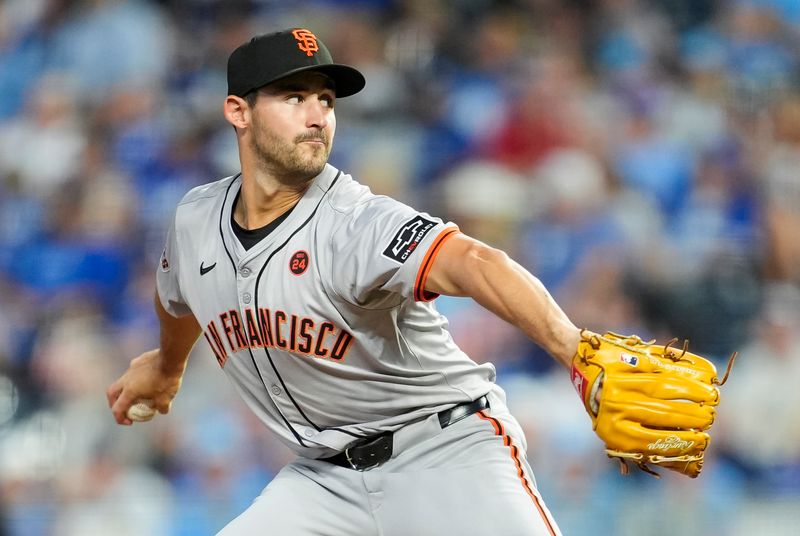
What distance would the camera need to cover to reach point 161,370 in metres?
3.52

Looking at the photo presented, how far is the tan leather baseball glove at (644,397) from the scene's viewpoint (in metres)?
2.32

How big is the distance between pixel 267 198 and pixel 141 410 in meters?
1.00

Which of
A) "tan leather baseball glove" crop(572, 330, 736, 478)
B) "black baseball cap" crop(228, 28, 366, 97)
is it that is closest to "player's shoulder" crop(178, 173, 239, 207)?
"black baseball cap" crop(228, 28, 366, 97)

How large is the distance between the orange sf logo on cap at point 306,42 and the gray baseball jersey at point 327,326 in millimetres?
353

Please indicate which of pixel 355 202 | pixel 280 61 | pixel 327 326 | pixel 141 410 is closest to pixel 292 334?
pixel 327 326

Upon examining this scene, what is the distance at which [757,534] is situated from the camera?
5477 mm

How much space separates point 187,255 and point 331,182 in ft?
1.69

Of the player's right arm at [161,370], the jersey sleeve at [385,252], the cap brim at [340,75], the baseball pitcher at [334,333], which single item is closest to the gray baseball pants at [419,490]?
the baseball pitcher at [334,333]

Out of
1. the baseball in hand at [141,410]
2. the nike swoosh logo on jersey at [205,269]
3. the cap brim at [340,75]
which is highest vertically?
the cap brim at [340,75]

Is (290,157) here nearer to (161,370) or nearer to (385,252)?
(385,252)

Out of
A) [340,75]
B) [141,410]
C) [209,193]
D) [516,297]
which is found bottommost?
[141,410]

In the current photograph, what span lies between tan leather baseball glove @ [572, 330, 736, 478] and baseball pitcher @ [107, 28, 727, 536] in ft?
1.22

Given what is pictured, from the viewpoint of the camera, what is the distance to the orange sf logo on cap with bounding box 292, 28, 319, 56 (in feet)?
9.68

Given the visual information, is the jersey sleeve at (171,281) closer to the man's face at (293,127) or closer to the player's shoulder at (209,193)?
the player's shoulder at (209,193)
